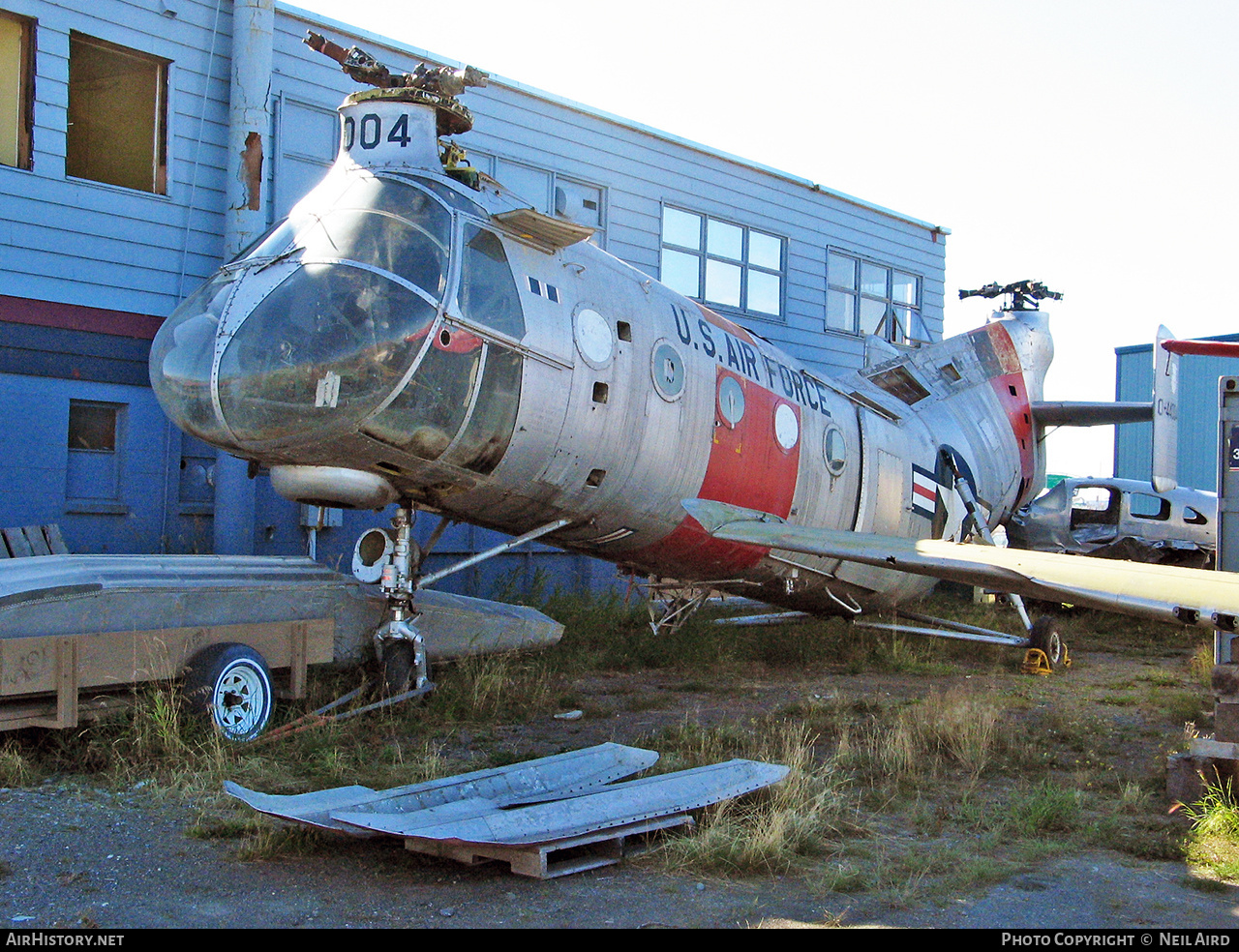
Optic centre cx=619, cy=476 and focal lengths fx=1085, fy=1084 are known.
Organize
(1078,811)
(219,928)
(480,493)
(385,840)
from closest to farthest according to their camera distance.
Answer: (219,928), (385,840), (1078,811), (480,493)

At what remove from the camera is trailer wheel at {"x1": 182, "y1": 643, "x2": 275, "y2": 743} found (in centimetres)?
654

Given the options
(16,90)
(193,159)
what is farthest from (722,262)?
(16,90)

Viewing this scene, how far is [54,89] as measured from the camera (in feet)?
36.1

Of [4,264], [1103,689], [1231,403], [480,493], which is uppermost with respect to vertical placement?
[4,264]

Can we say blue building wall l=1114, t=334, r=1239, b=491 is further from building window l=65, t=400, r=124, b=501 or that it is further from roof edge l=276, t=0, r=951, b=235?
building window l=65, t=400, r=124, b=501

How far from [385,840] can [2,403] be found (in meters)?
7.99

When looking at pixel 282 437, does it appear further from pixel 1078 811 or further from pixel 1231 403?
pixel 1231 403

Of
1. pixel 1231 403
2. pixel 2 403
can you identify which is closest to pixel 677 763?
pixel 1231 403

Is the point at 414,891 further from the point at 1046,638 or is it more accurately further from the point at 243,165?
the point at 243,165

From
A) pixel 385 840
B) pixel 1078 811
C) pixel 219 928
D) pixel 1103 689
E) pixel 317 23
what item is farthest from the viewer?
pixel 317 23

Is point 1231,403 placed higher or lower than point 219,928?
higher

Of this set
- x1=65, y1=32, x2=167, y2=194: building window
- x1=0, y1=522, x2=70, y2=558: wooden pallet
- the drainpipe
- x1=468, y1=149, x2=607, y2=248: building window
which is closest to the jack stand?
x1=0, y1=522, x2=70, y2=558: wooden pallet

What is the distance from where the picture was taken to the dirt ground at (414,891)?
399cm

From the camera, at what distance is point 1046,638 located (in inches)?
459
